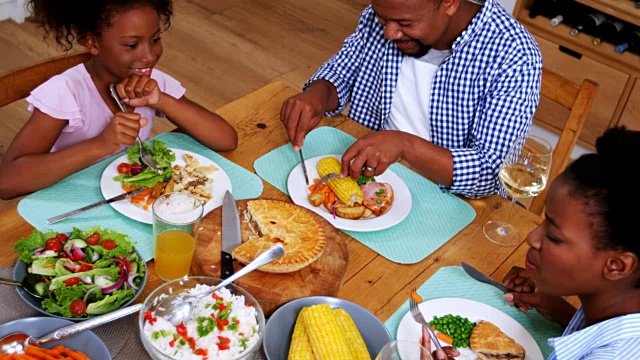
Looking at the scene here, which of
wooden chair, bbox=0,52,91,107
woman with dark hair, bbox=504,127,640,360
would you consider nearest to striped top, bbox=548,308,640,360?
woman with dark hair, bbox=504,127,640,360

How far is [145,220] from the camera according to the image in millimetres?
1575

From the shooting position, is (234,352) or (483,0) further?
(483,0)

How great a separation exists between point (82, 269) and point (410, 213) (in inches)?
33.3

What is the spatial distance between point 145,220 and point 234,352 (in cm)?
50

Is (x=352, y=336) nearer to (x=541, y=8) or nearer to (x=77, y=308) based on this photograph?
(x=77, y=308)

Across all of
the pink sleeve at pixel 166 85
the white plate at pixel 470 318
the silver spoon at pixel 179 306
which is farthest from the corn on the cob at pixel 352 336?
the pink sleeve at pixel 166 85

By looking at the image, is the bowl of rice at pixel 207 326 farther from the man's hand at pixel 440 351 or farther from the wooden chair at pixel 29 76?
the wooden chair at pixel 29 76

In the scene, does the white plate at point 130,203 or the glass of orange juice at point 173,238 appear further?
the white plate at point 130,203

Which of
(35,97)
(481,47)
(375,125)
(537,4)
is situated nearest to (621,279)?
(481,47)

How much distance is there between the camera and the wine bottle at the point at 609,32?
3.58m

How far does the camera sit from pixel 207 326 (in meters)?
1.24

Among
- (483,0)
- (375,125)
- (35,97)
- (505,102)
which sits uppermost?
(483,0)

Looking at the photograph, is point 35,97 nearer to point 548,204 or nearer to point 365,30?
point 365,30

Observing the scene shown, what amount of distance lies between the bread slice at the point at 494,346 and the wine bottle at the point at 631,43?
2.66m
